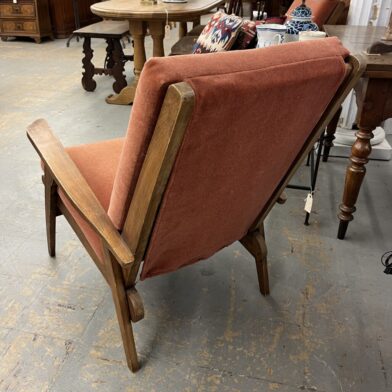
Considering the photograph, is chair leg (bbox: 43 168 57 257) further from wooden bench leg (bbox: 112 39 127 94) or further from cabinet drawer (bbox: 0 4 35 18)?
cabinet drawer (bbox: 0 4 35 18)

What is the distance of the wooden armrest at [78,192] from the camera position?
35.5 inches

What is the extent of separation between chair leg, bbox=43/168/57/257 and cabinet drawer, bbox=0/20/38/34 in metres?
4.73

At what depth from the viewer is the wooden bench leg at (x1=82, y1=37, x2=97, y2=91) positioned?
345 cm

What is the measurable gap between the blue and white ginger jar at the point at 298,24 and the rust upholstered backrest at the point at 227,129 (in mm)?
852

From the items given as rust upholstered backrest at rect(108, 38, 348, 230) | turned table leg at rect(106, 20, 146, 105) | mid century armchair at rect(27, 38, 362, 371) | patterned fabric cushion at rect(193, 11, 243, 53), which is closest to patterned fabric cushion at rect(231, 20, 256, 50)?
patterned fabric cushion at rect(193, 11, 243, 53)

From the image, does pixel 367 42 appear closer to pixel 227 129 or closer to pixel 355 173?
pixel 355 173

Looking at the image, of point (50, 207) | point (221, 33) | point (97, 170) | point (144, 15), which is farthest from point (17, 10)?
point (97, 170)

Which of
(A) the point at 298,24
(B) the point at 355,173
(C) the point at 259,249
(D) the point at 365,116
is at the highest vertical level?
(A) the point at 298,24

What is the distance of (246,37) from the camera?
6.23ft

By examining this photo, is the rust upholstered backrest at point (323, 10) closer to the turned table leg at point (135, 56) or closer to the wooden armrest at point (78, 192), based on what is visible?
the turned table leg at point (135, 56)

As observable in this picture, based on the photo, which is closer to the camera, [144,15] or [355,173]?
[355,173]

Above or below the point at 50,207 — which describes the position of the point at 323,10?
above

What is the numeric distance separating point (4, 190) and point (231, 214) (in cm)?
145

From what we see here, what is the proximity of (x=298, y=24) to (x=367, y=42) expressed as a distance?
1.06 ft
